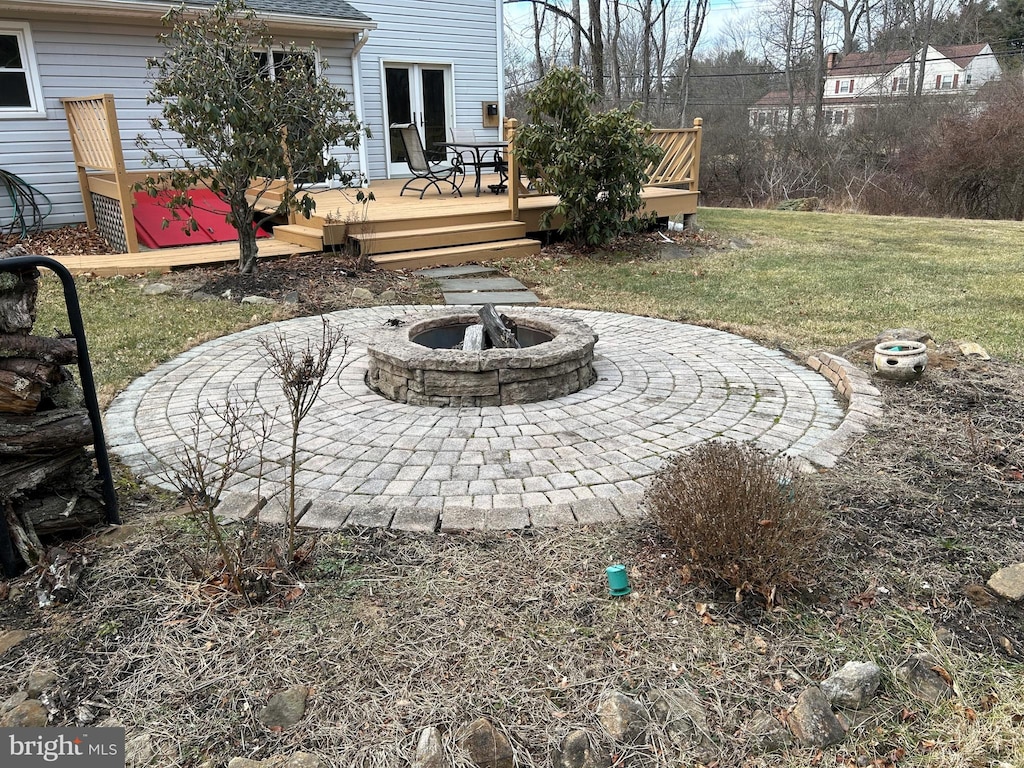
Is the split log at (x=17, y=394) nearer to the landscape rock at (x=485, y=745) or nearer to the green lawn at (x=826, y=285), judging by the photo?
the landscape rock at (x=485, y=745)

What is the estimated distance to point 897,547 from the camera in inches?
103

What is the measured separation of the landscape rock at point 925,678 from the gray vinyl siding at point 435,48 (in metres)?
11.8

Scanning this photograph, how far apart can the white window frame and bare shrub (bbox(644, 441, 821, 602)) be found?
10.2 meters

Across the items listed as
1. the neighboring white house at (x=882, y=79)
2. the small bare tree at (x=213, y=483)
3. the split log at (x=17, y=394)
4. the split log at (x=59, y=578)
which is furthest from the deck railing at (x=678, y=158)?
the neighboring white house at (x=882, y=79)

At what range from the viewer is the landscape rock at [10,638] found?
2.13m

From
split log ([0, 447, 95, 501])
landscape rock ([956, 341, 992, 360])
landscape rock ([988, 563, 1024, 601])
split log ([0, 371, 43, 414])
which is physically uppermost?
split log ([0, 371, 43, 414])

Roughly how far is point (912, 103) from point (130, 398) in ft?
75.1

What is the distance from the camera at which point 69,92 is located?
9234mm

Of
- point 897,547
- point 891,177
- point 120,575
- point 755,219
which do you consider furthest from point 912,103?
point 120,575

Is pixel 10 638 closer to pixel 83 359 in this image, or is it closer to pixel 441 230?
pixel 83 359

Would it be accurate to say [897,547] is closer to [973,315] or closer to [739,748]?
[739,748]

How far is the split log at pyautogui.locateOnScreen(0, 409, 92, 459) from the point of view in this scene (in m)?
2.45

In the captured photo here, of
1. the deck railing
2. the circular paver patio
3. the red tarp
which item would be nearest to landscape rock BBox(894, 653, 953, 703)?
the circular paver patio

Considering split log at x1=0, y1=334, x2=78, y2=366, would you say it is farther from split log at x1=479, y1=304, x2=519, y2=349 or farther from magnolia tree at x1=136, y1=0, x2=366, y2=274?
magnolia tree at x1=136, y1=0, x2=366, y2=274
